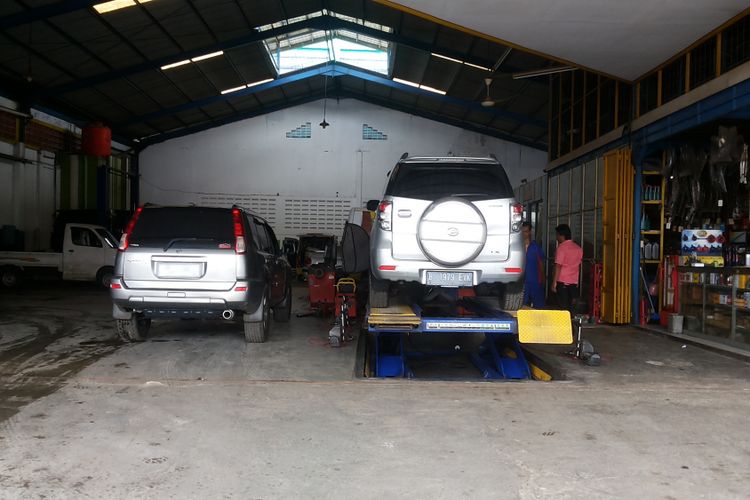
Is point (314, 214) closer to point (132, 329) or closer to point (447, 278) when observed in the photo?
point (132, 329)

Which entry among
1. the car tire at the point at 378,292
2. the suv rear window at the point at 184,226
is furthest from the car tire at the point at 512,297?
the suv rear window at the point at 184,226

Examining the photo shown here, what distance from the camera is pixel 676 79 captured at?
8.33 m

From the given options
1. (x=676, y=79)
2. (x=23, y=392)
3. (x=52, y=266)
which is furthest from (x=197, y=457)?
(x=52, y=266)

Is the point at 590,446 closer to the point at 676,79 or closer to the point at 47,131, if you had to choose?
the point at 676,79

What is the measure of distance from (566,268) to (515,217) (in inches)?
126

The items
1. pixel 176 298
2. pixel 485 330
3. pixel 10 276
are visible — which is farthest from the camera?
pixel 10 276

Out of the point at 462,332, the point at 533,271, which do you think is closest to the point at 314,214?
the point at 533,271

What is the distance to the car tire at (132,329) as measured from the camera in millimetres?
6934

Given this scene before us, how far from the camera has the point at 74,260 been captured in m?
14.9

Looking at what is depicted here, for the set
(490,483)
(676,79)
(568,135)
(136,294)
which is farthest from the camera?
(568,135)

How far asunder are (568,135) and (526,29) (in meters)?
5.96

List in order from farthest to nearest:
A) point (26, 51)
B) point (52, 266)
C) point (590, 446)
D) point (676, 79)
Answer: point (52, 266)
point (26, 51)
point (676, 79)
point (590, 446)

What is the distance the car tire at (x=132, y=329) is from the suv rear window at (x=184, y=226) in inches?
44.3

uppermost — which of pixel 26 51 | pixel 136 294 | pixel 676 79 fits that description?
pixel 26 51
